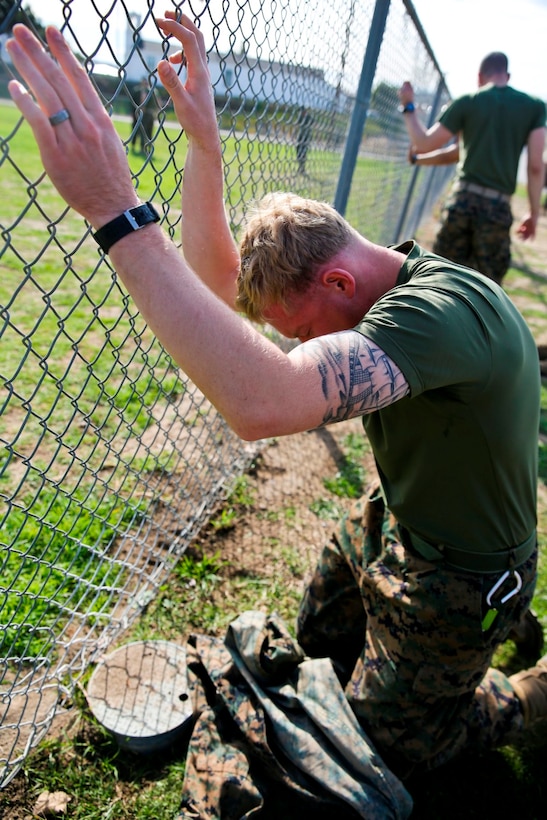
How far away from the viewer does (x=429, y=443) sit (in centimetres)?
170

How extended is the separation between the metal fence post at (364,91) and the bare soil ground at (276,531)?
1.52m

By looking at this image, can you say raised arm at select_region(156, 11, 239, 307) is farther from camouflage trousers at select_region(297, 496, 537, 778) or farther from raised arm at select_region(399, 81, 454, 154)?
raised arm at select_region(399, 81, 454, 154)

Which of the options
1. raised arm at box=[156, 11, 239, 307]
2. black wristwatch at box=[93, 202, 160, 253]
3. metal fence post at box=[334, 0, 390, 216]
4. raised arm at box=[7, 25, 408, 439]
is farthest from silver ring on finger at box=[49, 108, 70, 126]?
metal fence post at box=[334, 0, 390, 216]

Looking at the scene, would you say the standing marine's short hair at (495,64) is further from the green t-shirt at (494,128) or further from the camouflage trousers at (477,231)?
the camouflage trousers at (477,231)

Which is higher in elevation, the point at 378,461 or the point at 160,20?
the point at 160,20

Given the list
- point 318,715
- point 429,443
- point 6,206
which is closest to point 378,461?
point 429,443

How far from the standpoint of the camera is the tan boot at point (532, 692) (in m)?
2.21

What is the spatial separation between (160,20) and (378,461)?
1.36 m

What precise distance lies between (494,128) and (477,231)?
0.83 meters

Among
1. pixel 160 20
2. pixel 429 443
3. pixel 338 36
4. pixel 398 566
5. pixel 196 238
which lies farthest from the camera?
pixel 338 36

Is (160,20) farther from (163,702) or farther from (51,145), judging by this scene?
(163,702)

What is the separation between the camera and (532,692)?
224cm

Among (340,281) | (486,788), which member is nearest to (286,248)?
(340,281)

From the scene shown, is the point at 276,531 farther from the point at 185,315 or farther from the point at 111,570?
the point at 185,315
